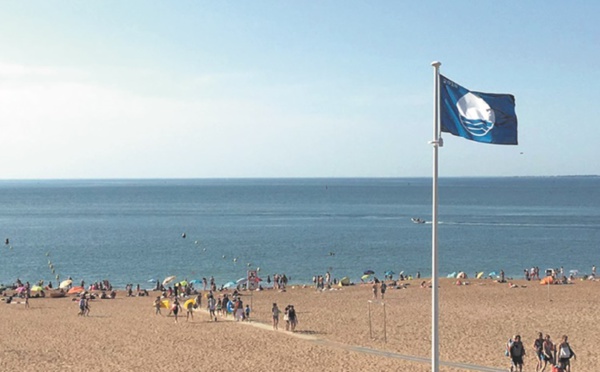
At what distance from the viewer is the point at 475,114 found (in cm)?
1049

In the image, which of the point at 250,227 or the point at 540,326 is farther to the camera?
the point at 250,227

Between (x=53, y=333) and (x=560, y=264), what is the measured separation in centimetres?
4850

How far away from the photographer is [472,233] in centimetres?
8594

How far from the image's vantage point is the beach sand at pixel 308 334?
65.5 ft

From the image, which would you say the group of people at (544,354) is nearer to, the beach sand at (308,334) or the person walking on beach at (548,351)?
the person walking on beach at (548,351)

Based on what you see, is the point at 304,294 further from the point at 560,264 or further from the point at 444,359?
the point at 560,264

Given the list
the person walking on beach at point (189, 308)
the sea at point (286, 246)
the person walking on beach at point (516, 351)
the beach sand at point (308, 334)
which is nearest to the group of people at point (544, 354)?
the person walking on beach at point (516, 351)

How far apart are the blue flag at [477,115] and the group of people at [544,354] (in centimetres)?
862

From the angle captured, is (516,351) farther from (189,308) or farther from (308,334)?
(189,308)

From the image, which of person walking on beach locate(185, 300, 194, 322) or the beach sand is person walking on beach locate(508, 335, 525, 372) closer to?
the beach sand

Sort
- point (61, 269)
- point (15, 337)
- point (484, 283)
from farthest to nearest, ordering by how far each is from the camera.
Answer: point (61, 269), point (484, 283), point (15, 337)

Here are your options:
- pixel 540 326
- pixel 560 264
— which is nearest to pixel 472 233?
pixel 560 264

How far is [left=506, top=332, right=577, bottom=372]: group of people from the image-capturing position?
16.9 meters

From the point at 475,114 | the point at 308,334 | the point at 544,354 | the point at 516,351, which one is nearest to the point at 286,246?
the point at 308,334
